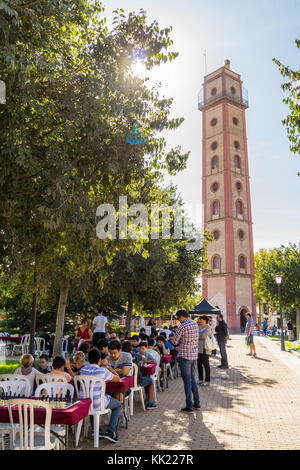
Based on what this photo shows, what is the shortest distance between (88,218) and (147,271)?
11.8 metres

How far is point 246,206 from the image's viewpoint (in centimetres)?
4606

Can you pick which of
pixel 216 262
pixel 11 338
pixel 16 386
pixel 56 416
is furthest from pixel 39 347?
pixel 216 262

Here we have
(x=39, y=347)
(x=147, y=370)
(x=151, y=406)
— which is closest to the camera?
(x=151, y=406)

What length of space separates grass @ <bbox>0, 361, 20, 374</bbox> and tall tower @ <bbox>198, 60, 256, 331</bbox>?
1165 inches

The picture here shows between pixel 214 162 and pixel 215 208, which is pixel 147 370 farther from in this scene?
pixel 214 162

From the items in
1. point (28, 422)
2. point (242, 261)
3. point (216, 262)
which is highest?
point (242, 261)

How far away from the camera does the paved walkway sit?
5.71 m

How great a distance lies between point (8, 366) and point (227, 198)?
33.9 metres

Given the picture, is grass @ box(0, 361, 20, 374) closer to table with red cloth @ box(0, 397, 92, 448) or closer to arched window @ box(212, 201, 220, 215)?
table with red cloth @ box(0, 397, 92, 448)

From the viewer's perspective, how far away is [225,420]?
7.00 metres

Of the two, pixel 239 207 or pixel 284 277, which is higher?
pixel 239 207

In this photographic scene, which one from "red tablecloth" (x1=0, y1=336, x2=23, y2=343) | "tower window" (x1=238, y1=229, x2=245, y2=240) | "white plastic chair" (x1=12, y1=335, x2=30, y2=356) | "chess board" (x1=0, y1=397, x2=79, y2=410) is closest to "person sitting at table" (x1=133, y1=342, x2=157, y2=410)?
"chess board" (x1=0, y1=397, x2=79, y2=410)
